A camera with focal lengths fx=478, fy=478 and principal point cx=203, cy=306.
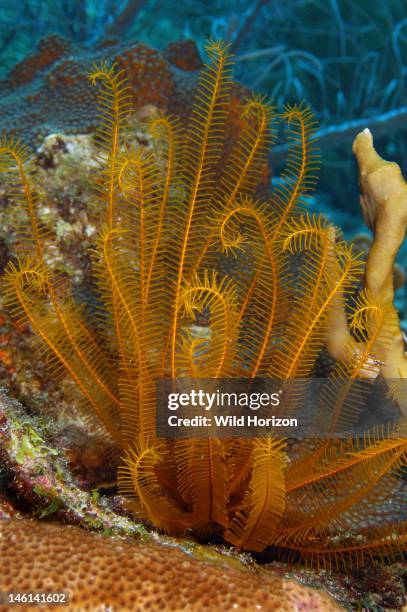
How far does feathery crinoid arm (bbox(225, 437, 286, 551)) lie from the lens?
195 cm

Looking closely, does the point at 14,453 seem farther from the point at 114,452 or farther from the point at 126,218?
the point at 126,218

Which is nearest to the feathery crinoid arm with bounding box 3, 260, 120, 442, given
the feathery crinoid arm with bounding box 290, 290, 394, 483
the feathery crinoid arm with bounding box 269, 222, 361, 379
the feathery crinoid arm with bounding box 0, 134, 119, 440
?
the feathery crinoid arm with bounding box 0, 134, 119, 440

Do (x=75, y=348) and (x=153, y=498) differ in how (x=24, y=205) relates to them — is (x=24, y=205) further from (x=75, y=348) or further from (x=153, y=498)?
(x=153, y=498)

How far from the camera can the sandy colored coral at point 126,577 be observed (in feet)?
5.54

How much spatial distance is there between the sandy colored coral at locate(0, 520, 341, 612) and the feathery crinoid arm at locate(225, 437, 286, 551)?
0.89 ft

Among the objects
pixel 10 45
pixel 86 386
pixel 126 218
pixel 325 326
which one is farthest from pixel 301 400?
pixel 10 45

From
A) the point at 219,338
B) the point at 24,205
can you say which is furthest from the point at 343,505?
the point at 24,205

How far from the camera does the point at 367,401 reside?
2.85 meters

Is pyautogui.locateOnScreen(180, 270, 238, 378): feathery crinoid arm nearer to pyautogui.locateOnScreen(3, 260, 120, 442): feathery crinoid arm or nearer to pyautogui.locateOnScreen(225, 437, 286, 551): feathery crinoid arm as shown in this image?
pyautogui.locateOnScreen(225, 437, 286, 551): feathery crinoid arm

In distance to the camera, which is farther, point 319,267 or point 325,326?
point 325,326

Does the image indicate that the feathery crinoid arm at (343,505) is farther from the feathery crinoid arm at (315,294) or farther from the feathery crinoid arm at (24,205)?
the feathery crinoid arm at (24,205)

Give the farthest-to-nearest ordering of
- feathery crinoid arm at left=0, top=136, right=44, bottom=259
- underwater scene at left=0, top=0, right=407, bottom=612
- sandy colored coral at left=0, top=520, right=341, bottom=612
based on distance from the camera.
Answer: feathery crinoid arm at left=0, top=136, right=44, bottom=259 → underwater scene at left=0, top=0, right=407, bottom=612 → sandy colored coral at left=0, top=520, right=341, bottom=612

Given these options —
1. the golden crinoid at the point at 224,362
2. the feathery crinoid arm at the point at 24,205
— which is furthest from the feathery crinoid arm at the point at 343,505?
the feathery crinoid arm at the point at 24,205

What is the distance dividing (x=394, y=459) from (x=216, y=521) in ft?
3.09
